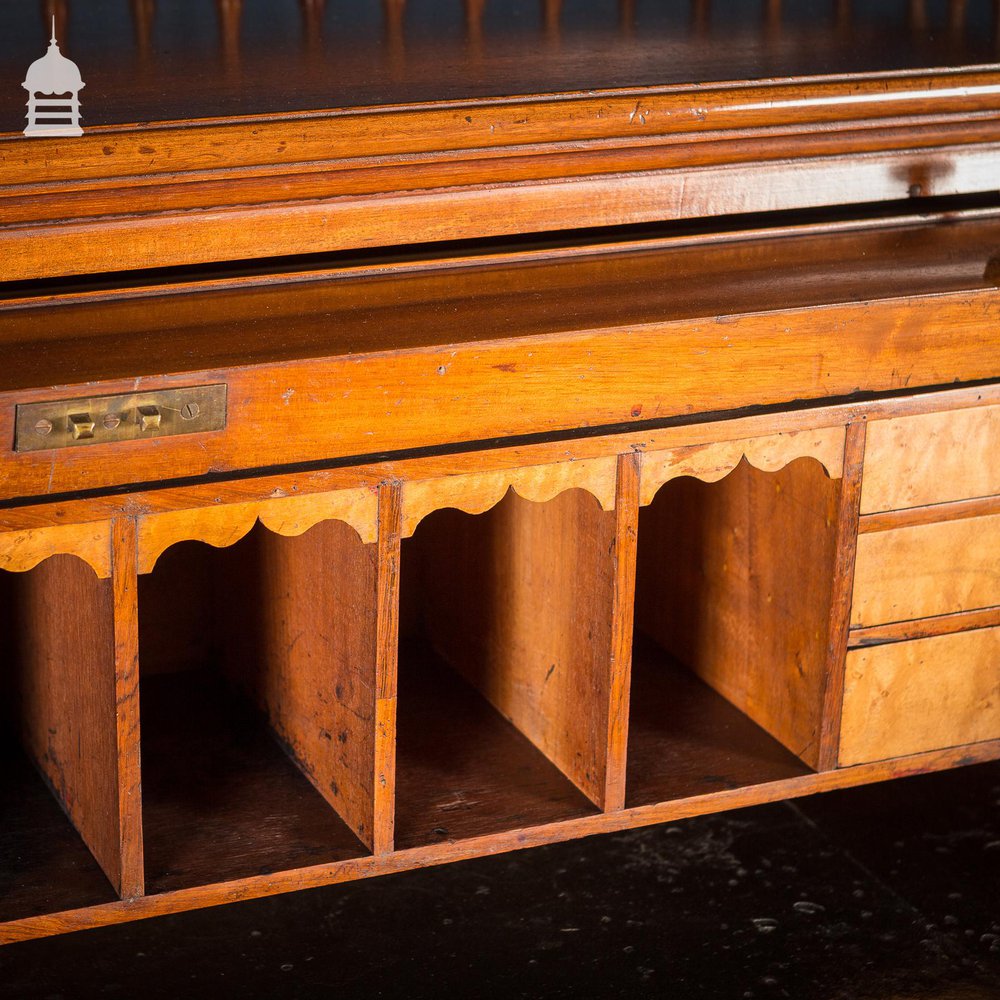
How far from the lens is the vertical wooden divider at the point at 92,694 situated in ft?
5.78

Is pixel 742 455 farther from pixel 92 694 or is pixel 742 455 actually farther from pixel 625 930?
pixel 92 694

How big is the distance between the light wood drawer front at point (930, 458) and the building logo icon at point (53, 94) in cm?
101

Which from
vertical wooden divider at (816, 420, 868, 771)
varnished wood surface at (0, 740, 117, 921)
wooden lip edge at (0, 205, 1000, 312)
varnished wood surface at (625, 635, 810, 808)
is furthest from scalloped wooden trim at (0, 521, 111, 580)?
vertical wooden divider at (816, 420, 868, 771)

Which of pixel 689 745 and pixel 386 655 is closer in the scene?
pixel 386 655

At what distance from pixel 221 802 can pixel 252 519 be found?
0.47 m

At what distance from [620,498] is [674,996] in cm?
63

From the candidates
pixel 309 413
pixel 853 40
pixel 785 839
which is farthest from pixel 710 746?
pixel 853 40

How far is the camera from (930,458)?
205 centimetres

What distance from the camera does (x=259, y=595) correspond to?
2193mm

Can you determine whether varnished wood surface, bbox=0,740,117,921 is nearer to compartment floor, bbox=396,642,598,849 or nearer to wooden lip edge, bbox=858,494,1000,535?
compartment floor, bbox=396,642,598,849

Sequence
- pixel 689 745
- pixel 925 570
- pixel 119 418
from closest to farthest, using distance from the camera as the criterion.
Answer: pixel 119 418 → pixel 925 570 → pixel 689 745

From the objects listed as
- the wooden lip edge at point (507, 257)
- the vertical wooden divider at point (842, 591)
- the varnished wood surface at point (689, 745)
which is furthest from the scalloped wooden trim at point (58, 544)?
the vertical wooden divider at point (842, 591)

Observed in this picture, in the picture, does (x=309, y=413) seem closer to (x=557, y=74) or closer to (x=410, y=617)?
(x=557, y=74)

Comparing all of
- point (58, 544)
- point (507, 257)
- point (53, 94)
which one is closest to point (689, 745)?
point (507, 257)
